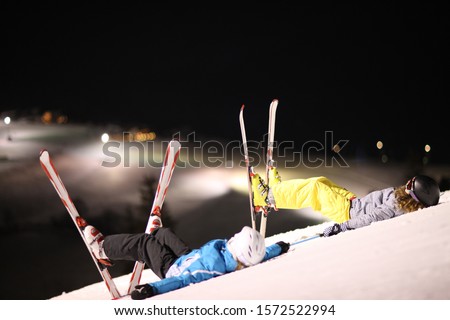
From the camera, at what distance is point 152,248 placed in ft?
10.3

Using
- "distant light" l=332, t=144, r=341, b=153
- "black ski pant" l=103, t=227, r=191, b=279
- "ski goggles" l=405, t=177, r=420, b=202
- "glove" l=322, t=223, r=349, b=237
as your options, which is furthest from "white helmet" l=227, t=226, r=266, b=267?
"distant light" l=332, t=144, r=341, b=153

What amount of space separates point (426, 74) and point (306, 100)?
8793 mm

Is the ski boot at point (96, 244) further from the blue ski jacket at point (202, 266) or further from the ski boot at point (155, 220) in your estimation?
the blue ski jacket at point (202, 266)

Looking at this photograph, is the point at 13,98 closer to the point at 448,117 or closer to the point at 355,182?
the point at 355,182

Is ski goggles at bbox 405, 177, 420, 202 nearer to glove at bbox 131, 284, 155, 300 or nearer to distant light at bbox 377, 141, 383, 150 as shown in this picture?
glove at bbox 131, 284, 155, 300

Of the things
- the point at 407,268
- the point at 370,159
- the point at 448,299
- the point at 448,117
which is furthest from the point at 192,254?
the point at 448,117

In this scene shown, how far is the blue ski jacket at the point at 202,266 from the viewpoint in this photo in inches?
108

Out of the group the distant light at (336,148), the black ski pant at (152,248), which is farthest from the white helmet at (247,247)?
the distant light at (336,148)

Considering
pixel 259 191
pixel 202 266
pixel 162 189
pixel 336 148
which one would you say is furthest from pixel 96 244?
pixel 336 148

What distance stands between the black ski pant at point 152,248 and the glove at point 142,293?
1.57 ft

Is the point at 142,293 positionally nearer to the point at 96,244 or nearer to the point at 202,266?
the point at 202,266

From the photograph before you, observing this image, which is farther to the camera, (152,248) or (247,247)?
(152,248)

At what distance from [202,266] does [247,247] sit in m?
0.32

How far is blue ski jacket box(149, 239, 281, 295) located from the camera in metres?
2.73
